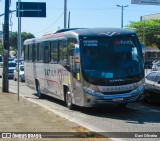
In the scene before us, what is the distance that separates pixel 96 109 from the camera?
1573cm

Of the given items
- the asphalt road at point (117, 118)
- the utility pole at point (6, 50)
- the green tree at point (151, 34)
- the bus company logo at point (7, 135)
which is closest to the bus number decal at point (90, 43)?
the asphalt road at point (117, 118)

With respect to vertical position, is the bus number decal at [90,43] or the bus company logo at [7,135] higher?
the bus number decal at [90,43]

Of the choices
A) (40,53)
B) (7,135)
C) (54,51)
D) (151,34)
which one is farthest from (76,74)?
(151,34)

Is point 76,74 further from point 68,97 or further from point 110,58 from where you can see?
point 68,97

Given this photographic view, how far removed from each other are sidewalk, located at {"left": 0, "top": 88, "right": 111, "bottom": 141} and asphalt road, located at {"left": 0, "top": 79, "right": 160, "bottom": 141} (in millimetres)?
527

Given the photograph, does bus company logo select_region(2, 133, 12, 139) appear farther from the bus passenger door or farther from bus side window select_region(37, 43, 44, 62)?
bus side window select_region(37, 43, 44, 62)

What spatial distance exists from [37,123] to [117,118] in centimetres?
326

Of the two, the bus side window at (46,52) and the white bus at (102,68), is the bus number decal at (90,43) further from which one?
the bus side window at (46,52)

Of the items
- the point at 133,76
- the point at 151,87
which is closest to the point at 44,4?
the point at 151,87

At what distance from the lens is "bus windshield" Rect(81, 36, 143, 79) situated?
46.1 feet

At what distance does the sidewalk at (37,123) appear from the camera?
9473mm

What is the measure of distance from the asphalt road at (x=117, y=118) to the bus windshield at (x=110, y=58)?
1337 millimetres

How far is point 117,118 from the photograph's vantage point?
1336cm

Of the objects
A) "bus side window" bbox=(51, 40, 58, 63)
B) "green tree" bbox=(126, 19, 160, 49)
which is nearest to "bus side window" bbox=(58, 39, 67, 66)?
"bus side window" bbox=(51, 40, 58, 63)
